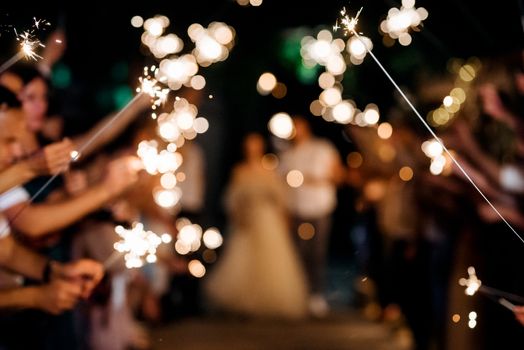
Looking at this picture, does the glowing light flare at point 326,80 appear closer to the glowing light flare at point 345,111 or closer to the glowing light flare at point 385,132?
the glowing light flare at point 345,111

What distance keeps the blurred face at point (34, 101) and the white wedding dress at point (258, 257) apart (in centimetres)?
611

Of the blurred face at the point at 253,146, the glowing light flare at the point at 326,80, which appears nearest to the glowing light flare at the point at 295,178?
the blurred face at the point at 253,146

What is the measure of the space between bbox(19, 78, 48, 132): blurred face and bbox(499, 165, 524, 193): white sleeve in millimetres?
2691

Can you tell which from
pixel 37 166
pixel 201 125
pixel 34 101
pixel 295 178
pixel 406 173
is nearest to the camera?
pixel 37 166

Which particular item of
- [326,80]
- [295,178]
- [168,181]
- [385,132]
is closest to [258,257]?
[295,178]

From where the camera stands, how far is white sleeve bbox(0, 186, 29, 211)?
4156 millimetres

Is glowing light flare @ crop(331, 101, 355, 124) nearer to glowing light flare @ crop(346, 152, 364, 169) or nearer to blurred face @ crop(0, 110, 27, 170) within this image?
glowing light flare @ crop(346, 152, 364, 169)

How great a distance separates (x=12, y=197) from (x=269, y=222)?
6.91m

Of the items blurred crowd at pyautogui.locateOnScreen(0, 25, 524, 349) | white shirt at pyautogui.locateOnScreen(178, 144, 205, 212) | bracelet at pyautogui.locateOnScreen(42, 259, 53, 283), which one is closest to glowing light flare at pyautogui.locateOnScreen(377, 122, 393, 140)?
blurred crowd at pyautogui.locateOnScreen(0, 25, 524, 349)

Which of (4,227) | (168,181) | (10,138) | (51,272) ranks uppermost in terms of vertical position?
(168,181)

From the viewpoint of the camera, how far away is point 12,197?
4.22 m

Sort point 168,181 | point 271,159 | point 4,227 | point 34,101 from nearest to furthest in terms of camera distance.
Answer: point 4,227 → point 34,101 → point 168,181 → point 271,159

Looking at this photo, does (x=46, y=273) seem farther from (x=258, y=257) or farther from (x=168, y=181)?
(x=258, y=257)

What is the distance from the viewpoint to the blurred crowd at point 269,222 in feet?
14.1
